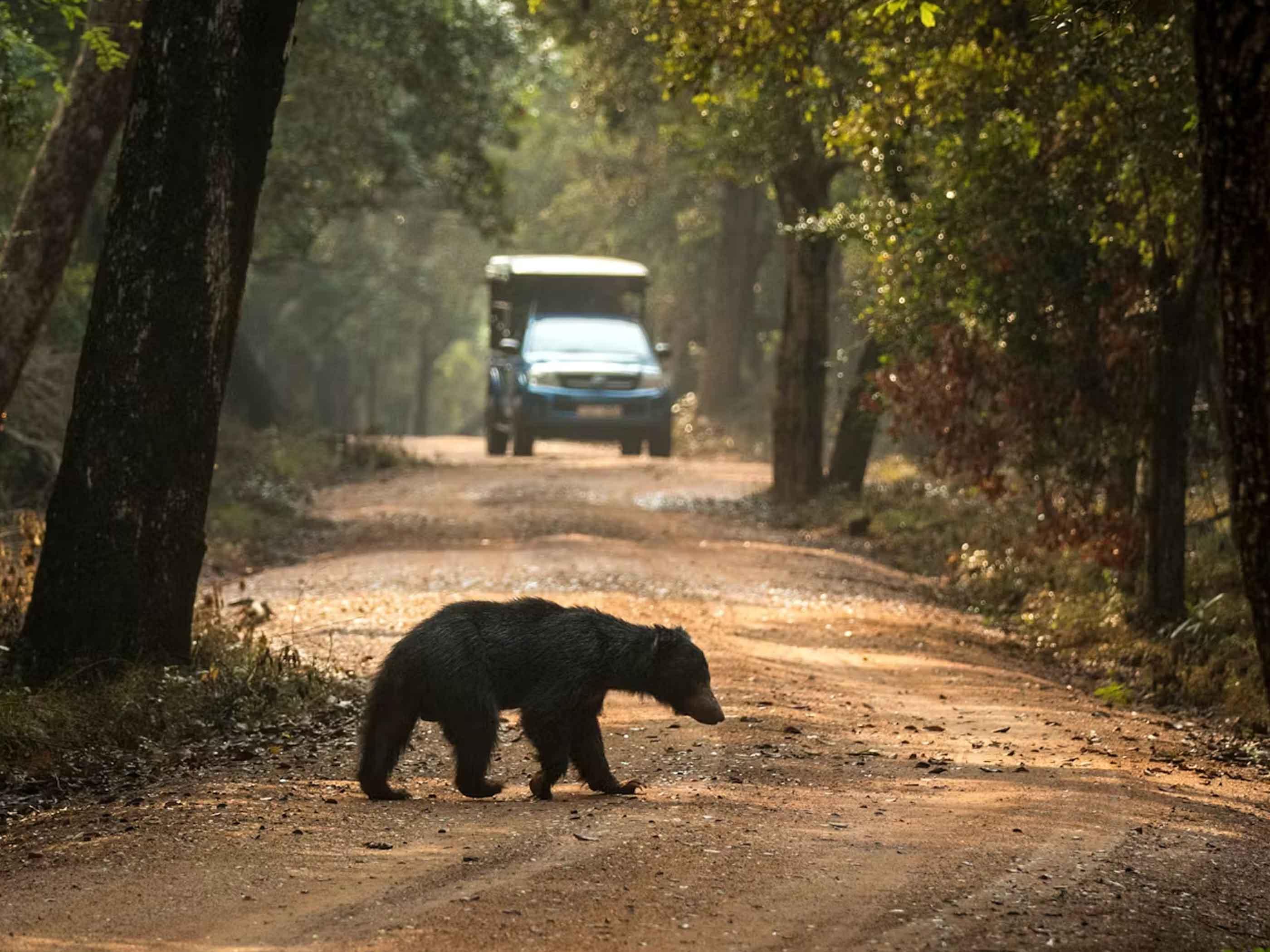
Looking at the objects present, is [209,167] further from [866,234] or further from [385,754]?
[866,234]

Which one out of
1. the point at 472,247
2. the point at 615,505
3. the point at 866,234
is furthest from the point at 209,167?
the point at 472,247

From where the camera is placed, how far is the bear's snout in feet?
27.2

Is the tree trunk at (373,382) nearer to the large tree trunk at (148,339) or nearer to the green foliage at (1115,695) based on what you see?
the green foliage at (1115,695)

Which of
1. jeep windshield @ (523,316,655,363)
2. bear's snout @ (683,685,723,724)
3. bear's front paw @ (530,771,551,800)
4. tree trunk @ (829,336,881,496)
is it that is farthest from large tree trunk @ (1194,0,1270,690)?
jeep windshield @ (523,316,655,363)

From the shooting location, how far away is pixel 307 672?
11062mm

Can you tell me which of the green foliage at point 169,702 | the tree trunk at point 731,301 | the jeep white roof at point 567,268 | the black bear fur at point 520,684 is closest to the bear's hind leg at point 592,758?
the black bear fur at point 520,684

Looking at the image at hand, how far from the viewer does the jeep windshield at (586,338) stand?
29.8 m

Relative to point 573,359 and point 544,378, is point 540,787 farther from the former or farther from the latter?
point 573,359

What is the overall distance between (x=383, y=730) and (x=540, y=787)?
0.77 meters

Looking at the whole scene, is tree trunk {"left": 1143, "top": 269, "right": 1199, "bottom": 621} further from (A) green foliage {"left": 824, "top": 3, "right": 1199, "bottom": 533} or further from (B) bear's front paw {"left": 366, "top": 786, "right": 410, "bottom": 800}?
(B) bear's front paw {"left": 366, "top": 786, "right": 410, "bottom": 800}

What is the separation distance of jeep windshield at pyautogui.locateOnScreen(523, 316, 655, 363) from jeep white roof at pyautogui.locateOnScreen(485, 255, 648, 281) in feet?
5.29

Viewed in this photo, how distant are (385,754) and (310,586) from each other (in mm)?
8764

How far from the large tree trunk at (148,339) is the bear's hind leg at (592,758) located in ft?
11.2

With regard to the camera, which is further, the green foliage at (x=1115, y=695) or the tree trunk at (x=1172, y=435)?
the tree trunk at (x=1172, y=435)
